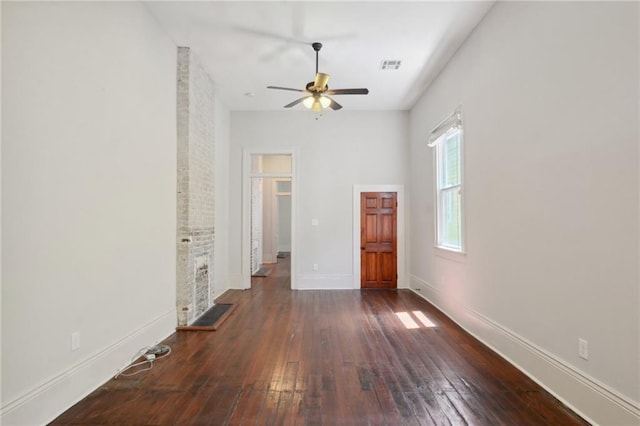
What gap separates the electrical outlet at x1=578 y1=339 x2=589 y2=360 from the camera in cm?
195

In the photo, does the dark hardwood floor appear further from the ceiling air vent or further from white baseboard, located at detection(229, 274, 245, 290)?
the ceiling air vent

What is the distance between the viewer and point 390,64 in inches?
160

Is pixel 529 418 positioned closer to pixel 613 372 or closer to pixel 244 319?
pixel 613 372

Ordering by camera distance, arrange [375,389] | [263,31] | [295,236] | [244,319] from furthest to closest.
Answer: [295,236]
[244,319]
[263,31]
[375,389]

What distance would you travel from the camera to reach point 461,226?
→ 145 inches

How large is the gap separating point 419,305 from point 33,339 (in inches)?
171

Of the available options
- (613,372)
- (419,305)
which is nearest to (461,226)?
(419,305)

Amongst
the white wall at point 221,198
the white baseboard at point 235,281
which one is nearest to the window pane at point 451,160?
the white wall at point 221,198

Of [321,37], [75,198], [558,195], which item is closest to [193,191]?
[75,198]

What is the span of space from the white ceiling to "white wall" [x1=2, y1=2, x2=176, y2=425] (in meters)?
0.67

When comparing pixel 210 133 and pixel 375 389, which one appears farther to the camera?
pixel 210 133

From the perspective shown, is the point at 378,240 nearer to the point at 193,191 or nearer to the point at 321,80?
the point at 321,80

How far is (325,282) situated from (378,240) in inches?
51.3

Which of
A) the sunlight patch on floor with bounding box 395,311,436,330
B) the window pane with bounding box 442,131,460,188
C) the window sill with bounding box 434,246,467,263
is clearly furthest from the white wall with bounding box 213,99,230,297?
the window pane with bounding box 442,131,460,188
